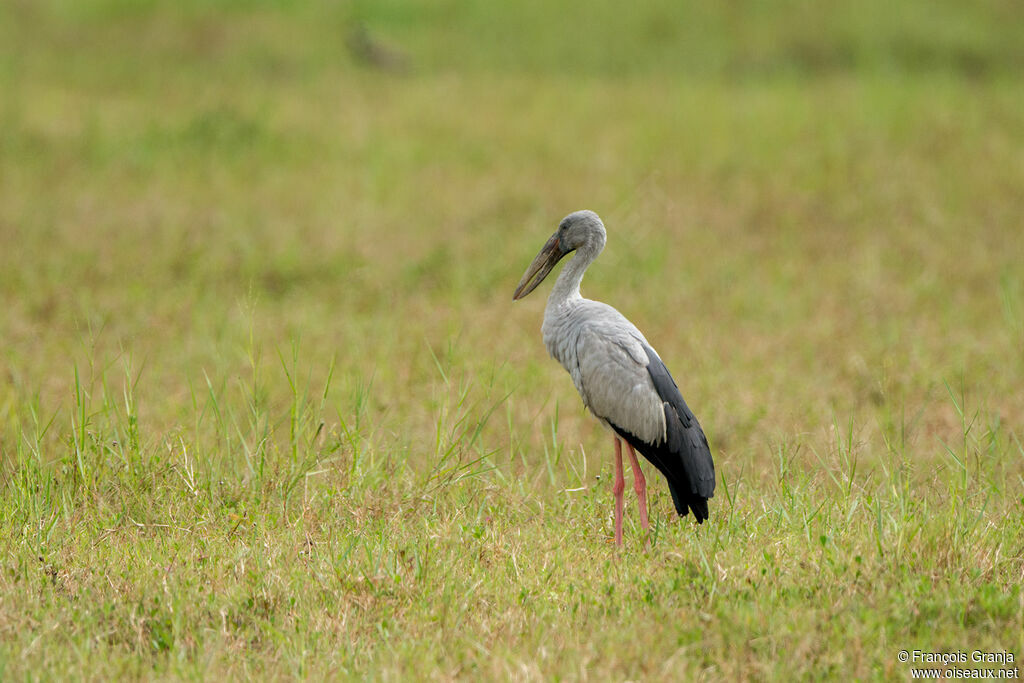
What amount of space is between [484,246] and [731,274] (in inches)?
77.8

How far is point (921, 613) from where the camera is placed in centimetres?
301

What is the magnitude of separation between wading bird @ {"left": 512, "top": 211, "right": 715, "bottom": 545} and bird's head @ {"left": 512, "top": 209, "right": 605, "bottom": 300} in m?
0.31

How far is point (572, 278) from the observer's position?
4.39 metres

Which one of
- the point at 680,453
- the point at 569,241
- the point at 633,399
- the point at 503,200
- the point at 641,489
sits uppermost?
the point at 569,241

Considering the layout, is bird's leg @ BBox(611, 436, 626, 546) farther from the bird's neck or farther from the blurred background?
the bird's neck

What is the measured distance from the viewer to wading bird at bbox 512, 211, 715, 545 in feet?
12.4

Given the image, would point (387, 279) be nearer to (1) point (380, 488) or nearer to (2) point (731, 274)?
(2) point (731, 274)

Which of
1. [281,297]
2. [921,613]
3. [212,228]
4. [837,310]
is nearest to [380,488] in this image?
[921,613]

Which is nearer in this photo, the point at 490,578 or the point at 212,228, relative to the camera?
the point at 490,578

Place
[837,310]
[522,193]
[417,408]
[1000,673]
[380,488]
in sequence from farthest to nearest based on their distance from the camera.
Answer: [522,193] → [837,310] → [417,408] → [380,488] → [1000,673]

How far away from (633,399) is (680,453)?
0.85 feet

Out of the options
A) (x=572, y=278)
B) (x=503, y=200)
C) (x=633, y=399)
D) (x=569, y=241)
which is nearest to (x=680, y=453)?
(x=633, y=399)

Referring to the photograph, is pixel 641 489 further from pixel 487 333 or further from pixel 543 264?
pixel 487 333

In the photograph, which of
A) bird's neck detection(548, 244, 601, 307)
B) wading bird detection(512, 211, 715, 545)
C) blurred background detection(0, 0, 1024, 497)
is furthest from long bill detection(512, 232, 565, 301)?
blurred background detection(0, 0, 1024, 497)
